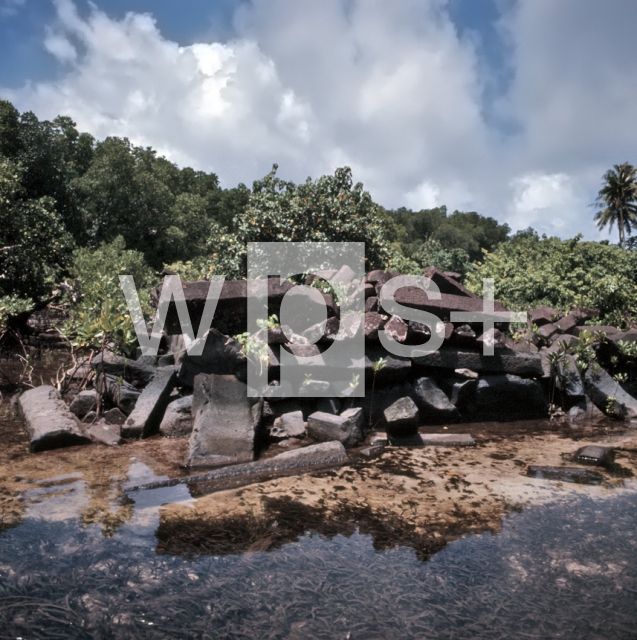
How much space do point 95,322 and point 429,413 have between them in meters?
4.32

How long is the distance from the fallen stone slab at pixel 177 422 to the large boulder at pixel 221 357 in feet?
1.68

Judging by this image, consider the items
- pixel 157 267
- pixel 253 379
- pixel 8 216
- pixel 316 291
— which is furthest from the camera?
pixel 157 267

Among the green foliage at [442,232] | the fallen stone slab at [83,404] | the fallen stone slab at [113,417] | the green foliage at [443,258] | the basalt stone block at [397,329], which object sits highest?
the green foliage at [442,232]

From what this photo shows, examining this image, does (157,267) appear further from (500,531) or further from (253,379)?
(500,531)

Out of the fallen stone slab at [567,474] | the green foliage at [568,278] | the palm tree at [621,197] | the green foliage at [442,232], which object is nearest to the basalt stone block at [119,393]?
the fallen stone slab at [567,474]

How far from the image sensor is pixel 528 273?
12117mm

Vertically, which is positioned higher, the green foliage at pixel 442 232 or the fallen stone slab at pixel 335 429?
the green foliage at pixel 442 232

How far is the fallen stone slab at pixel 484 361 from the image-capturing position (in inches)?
273

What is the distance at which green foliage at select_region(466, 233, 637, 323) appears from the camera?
11406 mm

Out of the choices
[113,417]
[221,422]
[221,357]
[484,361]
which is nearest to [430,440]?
[484,361]

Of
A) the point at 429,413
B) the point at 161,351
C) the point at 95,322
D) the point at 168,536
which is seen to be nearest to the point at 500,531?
the point at 168,536

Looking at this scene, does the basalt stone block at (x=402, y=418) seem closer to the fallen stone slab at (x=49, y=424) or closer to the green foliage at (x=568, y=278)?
the fallen stone slab at (x=49, y=424)

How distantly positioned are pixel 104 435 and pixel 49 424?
54 cm

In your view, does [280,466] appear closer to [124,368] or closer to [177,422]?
[177,422]
